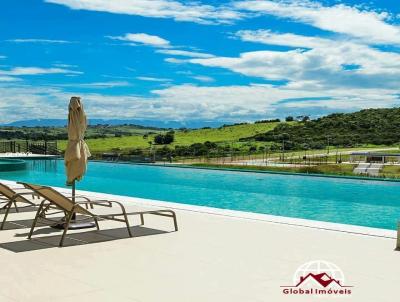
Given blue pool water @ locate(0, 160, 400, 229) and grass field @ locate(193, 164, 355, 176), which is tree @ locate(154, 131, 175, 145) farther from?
grass field @ locate(193, 164, 355, 176)

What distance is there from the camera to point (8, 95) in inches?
2240

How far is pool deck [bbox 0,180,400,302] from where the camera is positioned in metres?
3.84

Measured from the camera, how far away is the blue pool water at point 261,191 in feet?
35.2

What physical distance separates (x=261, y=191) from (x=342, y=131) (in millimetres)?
27389

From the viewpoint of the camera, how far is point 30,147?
32.0 meters

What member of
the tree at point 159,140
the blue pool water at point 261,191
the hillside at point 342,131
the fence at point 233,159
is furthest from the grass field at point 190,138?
the blue pool water at point 261,191

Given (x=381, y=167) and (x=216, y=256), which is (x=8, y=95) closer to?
(x=381, y=167)

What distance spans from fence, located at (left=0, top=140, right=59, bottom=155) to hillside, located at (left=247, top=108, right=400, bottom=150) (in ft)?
48.7

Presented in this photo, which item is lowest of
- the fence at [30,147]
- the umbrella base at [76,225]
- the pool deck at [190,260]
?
the pool deck at [190,260]

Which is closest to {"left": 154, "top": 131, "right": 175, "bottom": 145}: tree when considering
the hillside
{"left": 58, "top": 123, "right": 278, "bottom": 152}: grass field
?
{"left": 58, "top": 123, "right": 278, "bottom": 152}: grass field

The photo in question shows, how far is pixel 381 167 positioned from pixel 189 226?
17600 mm

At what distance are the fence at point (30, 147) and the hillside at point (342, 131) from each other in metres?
14.9

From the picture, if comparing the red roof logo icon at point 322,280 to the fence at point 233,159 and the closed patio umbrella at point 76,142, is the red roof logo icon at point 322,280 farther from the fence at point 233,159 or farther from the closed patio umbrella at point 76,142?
the fence at point 233,159

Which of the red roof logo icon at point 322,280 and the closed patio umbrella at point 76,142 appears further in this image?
the closed patio umbrella at point 76,142
